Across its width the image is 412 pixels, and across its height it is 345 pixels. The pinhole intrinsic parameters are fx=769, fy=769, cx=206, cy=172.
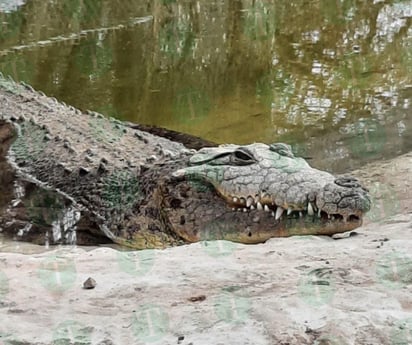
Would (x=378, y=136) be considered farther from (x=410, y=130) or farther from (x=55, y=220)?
(x=55, y=220)

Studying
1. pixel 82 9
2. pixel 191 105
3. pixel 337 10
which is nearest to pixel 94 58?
pixel 191 105

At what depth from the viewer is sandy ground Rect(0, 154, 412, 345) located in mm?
2066

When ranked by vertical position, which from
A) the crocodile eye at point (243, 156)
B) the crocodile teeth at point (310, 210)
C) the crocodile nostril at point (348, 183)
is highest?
the crocodile nostril at point (348, 183)

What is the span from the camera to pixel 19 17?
1216cm

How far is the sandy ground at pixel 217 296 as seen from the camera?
2.07 meters

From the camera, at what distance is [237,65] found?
365 inches

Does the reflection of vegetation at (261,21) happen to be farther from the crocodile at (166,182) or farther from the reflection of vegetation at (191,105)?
the crocodile at (166,182)

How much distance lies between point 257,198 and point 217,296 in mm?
1817

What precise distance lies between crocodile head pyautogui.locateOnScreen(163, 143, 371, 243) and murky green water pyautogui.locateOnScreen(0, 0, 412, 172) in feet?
5.47

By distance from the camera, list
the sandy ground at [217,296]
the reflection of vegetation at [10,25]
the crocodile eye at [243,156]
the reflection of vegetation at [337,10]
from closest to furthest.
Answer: the sandy ground at [217,296], the crocodile eye at [243,156], the reflection of vegetation at [10,25], the reflection of vegetation at [337,10]

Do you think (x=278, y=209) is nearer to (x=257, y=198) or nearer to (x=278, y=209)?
(x=278, y=209)

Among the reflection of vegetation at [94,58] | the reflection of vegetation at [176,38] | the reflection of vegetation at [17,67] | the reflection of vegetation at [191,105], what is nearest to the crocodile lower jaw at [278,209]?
the reflection of vegetation at [191,105]

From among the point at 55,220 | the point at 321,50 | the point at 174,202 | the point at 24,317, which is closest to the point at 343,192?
the point at 174,202

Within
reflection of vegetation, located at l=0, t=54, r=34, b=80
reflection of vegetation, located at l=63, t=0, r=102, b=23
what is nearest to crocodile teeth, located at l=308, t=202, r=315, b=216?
reflection of vegetation, located at l=0, t=54, r=34, b=80
